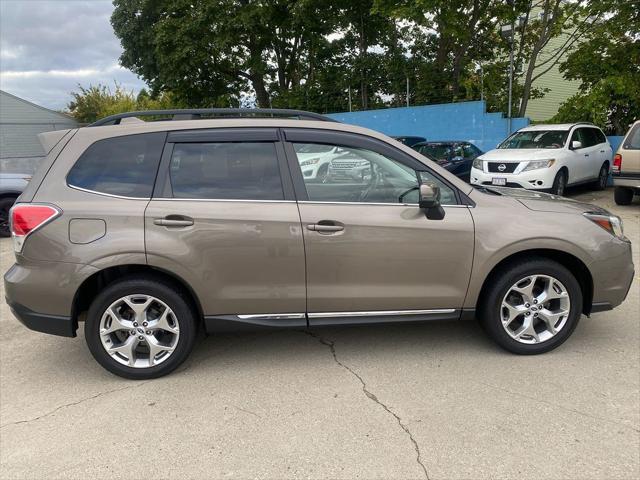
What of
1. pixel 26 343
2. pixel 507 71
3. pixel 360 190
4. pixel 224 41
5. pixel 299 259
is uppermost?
pixel 224 41

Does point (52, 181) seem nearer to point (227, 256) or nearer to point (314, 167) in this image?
point (227, 256)

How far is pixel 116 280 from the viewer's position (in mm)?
3230

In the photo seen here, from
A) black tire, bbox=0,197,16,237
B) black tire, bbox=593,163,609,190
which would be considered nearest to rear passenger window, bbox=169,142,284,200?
black tire, bbox=0,197,16,237

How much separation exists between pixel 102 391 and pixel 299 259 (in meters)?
1.64

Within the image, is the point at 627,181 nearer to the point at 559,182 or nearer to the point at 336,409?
the point at 559,182

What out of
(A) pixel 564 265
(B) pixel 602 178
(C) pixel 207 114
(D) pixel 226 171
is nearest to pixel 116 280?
(D) pixel 226 171

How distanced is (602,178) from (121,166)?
1234 cm

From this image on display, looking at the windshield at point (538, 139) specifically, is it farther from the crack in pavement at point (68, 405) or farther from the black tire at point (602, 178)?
the crack in pavement at point (68, 405)

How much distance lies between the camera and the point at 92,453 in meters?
2.60

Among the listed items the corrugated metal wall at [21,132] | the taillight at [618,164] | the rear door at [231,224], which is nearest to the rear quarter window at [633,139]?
the taillight at [618,164]

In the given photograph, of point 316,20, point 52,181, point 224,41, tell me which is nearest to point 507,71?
point 316,20

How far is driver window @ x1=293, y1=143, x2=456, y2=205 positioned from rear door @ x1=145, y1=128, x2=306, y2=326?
21cm

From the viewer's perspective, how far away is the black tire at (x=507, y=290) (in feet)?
Result: 11.2

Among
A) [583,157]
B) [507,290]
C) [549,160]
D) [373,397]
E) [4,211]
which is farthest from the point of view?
[583,157]
